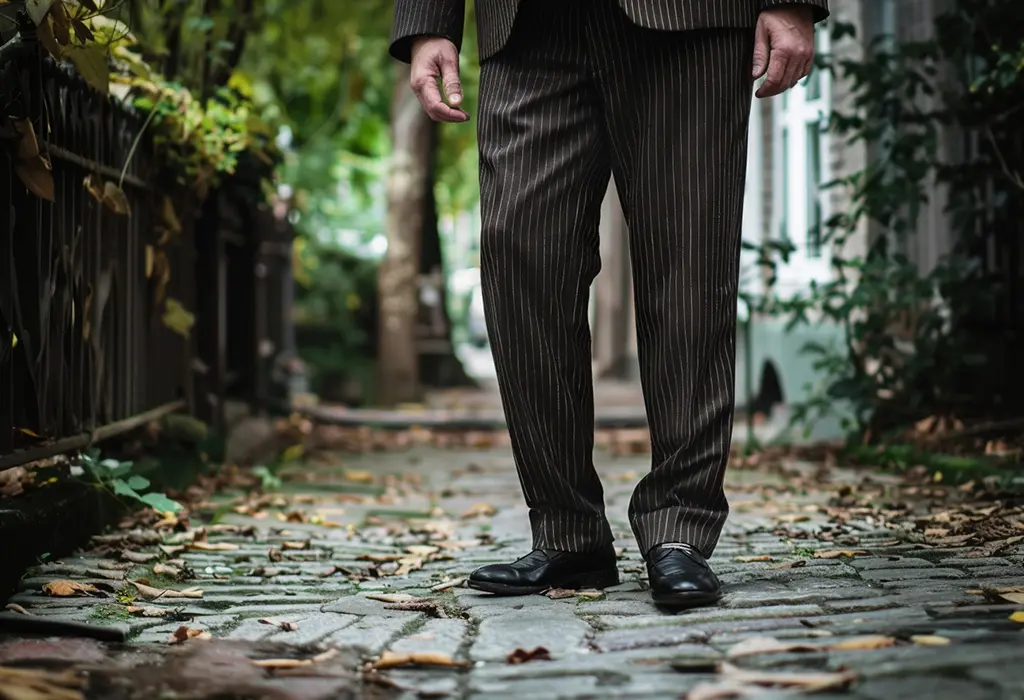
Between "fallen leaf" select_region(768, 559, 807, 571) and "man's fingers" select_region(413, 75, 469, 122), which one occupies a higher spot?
"man's fingers" select_region(413, 75, 469, 122)

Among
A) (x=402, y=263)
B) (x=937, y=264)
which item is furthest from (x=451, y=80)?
(x=402, y=263)

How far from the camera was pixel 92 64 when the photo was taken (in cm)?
311

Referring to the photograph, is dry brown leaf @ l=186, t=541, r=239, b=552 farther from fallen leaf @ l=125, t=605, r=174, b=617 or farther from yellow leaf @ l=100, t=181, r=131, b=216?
yellow leaf @ l=100, t=181, r=131, b=216

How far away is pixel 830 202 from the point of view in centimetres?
849

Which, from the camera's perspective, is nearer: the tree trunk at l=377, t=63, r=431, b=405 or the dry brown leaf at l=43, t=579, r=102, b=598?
the dry brown leaf at l=43, t=579, r=102, b=598

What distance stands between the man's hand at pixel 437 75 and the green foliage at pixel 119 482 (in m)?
1.35

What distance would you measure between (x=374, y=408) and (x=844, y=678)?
10.2 metres

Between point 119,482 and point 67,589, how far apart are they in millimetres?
767

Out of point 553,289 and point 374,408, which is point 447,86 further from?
point 374,408

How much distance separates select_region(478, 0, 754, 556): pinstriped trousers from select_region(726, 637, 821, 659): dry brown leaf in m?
0.52

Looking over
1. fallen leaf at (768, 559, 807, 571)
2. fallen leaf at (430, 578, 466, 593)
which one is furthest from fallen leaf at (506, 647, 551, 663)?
fallen leaf at (768, 559, 807, 571)

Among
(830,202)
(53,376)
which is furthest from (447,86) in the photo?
(830,202)

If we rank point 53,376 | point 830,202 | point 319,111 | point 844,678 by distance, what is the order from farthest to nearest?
point 319,111
point 830,202
point 53,376
point 844,678

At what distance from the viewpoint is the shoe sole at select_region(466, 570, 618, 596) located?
2674 mm
